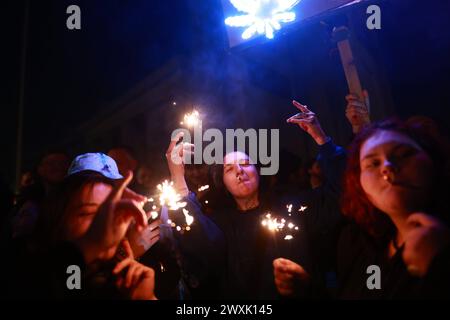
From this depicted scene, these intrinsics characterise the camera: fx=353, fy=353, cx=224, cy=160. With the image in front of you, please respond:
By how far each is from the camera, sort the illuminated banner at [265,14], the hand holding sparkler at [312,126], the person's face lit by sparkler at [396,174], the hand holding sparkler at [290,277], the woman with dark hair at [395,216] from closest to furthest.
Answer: the woman with dark hair at [395,216], the person's face lit by sparkler at [396,174], the hand holding sparkler at [290,277], the hand holding sparkler at [312,126], the illuminated banner at [265,14]

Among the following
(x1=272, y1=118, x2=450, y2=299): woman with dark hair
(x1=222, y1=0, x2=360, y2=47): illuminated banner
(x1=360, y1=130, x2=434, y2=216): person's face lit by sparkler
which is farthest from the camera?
(x1=222, y1=0, x2=360, y2=47): illuminated banner

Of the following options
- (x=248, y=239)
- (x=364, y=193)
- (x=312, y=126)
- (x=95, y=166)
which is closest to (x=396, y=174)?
(x=364, y=193)

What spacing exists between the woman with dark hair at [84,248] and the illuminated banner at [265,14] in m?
2.21

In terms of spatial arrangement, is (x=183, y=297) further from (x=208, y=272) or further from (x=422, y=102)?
(x=422, y=102)

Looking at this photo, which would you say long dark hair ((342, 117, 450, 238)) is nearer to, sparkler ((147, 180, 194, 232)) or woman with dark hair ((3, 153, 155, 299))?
sparkler ((147, 180, 194, 232))

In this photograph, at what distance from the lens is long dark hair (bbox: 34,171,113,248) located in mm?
3064

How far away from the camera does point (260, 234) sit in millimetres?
3508

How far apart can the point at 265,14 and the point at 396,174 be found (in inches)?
92.5

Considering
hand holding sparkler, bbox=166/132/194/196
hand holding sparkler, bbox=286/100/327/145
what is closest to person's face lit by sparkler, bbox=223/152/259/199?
hand holding sparkler, bbox=166/132/194/196

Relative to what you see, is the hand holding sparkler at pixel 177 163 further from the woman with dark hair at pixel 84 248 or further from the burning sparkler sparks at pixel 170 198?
the woman with dark hair at pixel 84 248

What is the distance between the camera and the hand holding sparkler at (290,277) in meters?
3.17

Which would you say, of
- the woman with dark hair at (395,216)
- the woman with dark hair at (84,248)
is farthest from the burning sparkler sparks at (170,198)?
the woman with dark hair at (395,216)

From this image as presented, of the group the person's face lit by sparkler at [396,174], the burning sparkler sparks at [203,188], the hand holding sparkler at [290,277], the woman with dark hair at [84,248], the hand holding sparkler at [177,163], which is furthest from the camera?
the burning sparkler sparks at [203,188]

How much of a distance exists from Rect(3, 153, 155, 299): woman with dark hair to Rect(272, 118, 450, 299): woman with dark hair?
1417 mm
